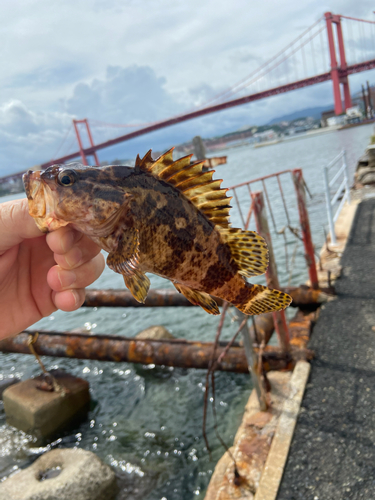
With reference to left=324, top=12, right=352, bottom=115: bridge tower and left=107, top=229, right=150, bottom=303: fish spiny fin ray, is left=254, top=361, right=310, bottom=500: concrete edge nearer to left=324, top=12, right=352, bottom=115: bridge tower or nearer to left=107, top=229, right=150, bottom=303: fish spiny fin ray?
left=107, top=229, right=150, bottom=303: fish spiny fin ray

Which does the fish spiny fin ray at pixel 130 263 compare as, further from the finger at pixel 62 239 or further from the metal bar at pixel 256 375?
the metal bar at pixel 256 375

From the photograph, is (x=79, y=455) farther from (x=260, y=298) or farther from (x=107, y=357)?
(x=260, y=298)

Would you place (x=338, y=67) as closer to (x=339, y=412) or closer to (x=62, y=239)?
(x=339, y=412)

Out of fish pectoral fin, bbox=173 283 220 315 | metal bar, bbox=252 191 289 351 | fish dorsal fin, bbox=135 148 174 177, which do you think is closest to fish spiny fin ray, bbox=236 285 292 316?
fish pectoral fin, bbox=173 283 220 315

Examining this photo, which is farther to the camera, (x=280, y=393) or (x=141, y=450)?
(x=141, y=450)

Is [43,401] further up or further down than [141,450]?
further up

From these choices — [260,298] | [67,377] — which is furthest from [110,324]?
[260,298]

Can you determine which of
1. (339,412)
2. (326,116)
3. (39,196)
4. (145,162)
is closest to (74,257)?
(39,196)
